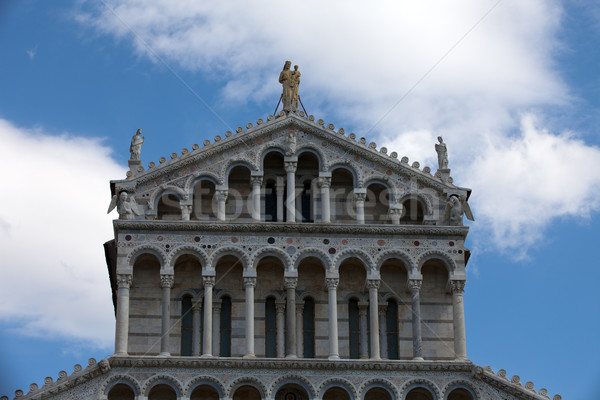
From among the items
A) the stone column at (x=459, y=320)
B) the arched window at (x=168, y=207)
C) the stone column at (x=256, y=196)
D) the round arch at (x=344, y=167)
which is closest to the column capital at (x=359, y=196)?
the round arch at (x=344, y=167)

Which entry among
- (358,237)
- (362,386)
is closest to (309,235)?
(358,237)

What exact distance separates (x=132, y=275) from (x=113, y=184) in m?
2.43

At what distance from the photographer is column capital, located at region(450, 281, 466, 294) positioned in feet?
→ 123

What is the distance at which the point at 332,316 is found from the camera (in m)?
37.2

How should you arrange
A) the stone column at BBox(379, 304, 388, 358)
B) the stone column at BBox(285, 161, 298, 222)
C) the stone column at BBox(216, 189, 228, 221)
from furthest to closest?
1. the stone column at BBox(285, 161, 298, 222)
2. the stone column at BBox(216, 189, 228, 221)
3. the stone column at BBox(379, 304, 388, 358)

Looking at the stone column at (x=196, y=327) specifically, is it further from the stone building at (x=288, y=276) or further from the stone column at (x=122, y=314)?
the stone column at (x=122, y=314)

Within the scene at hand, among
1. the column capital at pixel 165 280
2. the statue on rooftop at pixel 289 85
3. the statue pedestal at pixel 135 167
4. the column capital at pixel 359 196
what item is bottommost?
the column capital at pixel 165 280

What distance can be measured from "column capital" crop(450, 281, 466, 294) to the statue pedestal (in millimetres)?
8199

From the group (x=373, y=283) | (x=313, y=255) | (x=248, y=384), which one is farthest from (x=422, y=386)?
(x=313, y=255)

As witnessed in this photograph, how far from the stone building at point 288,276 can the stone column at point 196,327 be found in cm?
3

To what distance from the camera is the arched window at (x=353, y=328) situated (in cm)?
3784

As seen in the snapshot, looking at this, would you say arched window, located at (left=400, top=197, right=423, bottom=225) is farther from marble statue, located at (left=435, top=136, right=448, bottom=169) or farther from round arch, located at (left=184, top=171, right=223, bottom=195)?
round arch, located at (left=184, top=171, right=223, bottom=195)

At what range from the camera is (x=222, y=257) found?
37.8 m

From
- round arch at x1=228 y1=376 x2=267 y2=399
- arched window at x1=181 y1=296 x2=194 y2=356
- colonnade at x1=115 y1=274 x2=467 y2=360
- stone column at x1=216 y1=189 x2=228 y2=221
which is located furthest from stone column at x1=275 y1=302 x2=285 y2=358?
stone column at x1=216 y1=189 x2=228 y2=221
